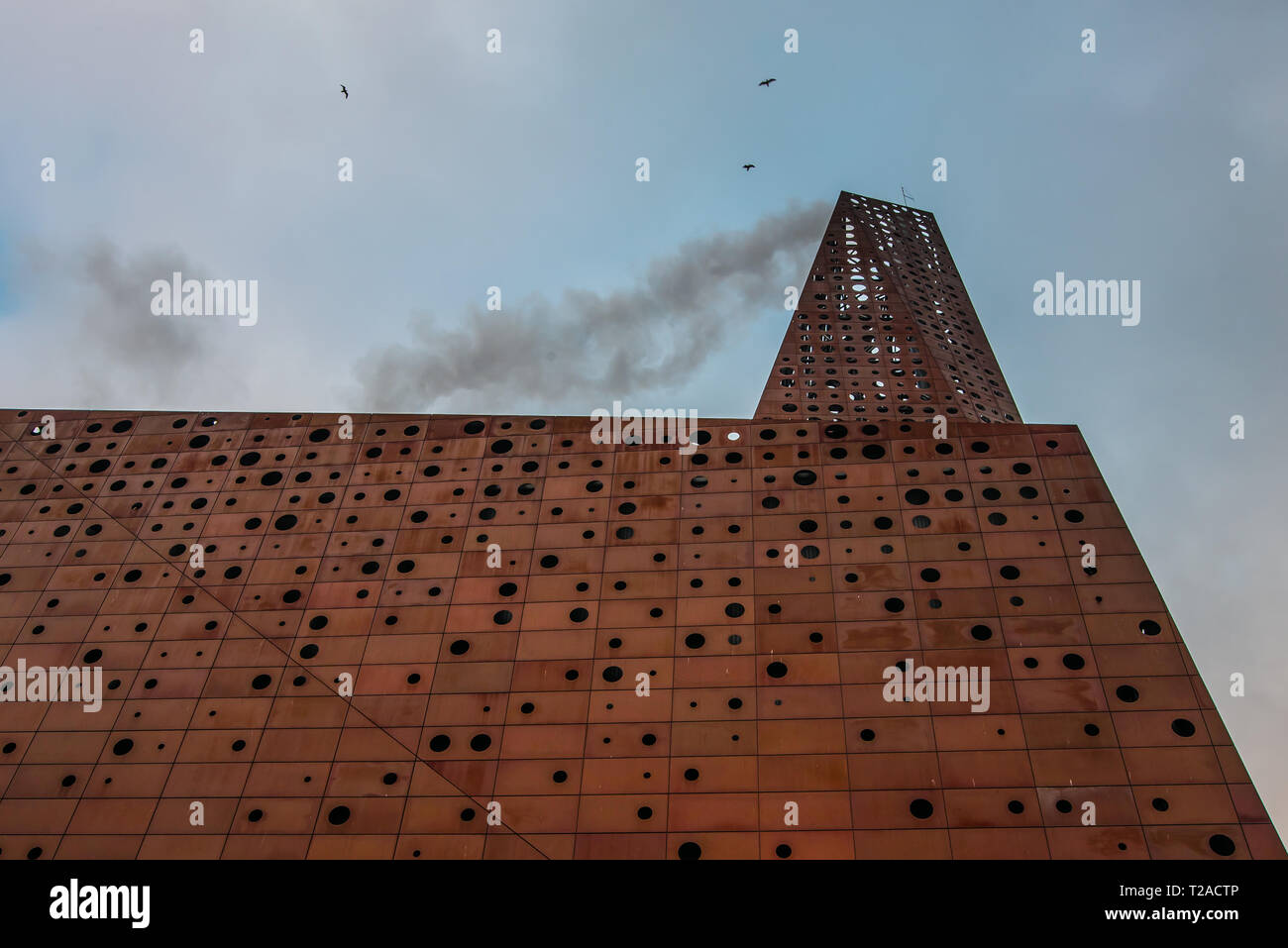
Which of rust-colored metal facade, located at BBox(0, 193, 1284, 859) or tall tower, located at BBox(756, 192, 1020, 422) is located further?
tall tower, located at BBox(756, 192, 1020, 422)

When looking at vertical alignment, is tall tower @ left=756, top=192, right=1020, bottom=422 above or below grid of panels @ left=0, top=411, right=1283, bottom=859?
above

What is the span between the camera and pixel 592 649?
1356 centimetres

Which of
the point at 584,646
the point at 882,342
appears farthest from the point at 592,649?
the point at 882,342

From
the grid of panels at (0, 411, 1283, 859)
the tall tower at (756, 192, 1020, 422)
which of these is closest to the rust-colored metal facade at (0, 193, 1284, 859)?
the grid of panels at (0, 411, 1283, 859)

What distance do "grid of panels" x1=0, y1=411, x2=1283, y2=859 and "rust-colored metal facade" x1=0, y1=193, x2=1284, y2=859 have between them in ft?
0.14

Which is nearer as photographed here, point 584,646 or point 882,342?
point 584,646

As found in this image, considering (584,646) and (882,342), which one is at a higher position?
(882,342)

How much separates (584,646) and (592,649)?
15cm

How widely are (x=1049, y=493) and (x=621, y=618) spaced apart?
6801mm

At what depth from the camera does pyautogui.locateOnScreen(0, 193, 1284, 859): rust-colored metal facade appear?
1169 cm

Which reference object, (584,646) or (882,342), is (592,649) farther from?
(882,342)

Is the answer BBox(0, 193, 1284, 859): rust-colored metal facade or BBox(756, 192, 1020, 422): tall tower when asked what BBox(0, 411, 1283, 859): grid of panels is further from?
BBox(756, 192, 1020, 422): tall tower
